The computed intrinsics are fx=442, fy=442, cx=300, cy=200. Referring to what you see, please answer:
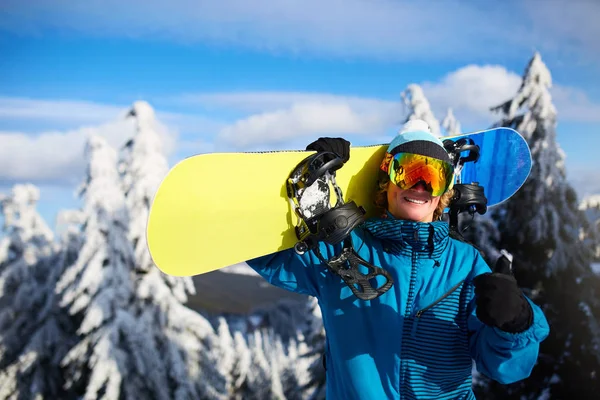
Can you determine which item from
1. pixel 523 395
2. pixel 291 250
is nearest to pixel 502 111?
pixel 523 395

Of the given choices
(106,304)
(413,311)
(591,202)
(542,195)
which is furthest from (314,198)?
(591,202)

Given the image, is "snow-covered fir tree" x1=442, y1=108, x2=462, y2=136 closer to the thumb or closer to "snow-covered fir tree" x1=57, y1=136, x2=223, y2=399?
"snow-covered fir tree" x1=57, y1=136, x2=223, y2=399

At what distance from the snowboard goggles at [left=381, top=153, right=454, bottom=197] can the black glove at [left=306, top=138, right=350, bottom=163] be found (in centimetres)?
32

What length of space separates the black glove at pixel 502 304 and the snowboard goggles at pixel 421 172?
2.28 feet

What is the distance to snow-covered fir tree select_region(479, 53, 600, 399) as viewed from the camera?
11.4 m

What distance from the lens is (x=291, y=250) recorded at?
274 cm

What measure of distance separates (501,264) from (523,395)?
37.7 ft

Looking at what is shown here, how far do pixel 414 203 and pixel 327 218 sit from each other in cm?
51

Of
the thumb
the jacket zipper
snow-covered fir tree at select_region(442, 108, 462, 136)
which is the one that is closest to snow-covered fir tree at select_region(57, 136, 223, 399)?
the jacket zipper

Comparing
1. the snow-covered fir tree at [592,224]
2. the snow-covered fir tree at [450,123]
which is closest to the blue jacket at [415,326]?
the snow-covered fir tree at [592,224]

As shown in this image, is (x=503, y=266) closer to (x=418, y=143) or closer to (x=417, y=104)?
(x=418, y=143)

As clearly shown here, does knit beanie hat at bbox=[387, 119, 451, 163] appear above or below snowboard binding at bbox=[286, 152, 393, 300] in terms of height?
above

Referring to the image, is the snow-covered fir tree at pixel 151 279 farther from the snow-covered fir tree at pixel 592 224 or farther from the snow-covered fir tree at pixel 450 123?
the snow-covered fir tree at pixel 450 123

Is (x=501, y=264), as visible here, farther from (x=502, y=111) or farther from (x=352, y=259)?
(x=502, y=111)
